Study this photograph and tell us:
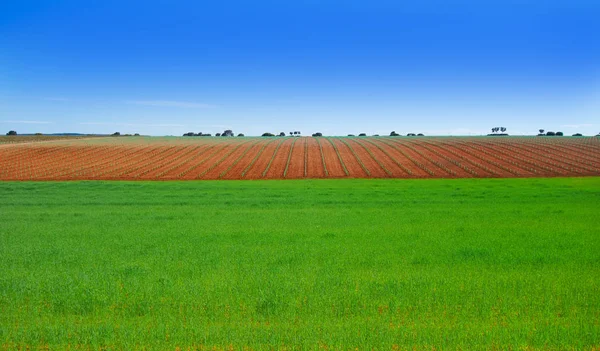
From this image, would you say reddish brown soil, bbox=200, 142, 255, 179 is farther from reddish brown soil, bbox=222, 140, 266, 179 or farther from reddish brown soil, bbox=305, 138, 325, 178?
reddish brown soil, bbox=305, 138, 325, 178

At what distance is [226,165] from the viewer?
184ft

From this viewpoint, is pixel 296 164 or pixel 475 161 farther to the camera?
pixel 475 161

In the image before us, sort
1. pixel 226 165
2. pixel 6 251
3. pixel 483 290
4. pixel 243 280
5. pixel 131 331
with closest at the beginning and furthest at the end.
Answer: pixel 131 331 → pixel 483 290 → pixel 243 280 → pixel 6 251 → pixel 226 165

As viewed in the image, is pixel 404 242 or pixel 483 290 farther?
pixel 404 242

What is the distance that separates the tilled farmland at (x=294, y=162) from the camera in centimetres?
Result: 4838

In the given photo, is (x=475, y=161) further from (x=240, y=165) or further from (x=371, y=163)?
(x=240, y=165)

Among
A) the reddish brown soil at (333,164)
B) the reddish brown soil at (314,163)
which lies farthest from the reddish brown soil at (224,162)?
the reddish brown soil at (333,164)

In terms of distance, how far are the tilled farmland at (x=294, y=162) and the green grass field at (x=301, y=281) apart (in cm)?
2966

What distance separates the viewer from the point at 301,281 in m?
9.68

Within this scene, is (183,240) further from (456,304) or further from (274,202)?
(274,202)

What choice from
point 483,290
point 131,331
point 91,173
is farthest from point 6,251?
point 91,173

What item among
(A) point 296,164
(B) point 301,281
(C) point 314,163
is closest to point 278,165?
(A) point 296,164

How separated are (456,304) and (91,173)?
49557 mm

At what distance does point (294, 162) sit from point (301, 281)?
4891 cm
